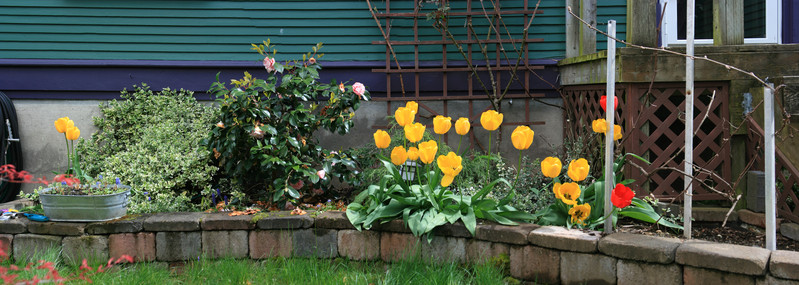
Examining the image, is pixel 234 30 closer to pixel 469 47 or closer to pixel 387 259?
pixel 469 47

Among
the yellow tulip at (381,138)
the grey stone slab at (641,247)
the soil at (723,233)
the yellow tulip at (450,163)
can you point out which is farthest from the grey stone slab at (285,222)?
the soil at (723,233)

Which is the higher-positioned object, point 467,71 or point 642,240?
point 467,71

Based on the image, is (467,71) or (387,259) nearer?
(387,259)

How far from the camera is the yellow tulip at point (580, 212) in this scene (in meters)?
3.63

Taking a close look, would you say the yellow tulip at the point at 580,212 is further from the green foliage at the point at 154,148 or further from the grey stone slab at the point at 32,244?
the grey stone slab at the point at 32,244

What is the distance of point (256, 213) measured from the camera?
420cm

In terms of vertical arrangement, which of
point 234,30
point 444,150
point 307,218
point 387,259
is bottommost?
point 387,259

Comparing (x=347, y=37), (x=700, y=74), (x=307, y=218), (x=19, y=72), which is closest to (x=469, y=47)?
(x=347, y=37)

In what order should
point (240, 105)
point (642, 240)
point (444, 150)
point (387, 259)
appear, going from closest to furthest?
point (642, 240) < point (387, 259) < point (240, 105) < point (444, 150)

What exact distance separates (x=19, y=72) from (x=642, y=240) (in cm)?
555

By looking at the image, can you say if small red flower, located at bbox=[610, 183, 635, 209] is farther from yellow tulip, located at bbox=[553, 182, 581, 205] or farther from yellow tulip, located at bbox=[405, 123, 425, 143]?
yellow tulip, located at bbox=[405, 123, 425, 143]

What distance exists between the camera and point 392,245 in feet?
12.8

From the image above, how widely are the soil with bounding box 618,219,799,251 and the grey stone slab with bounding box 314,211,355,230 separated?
5.74 ft

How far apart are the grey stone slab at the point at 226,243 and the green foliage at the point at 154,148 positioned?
62cm
